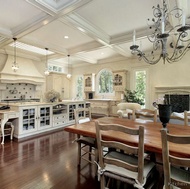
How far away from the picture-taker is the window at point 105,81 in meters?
7.56

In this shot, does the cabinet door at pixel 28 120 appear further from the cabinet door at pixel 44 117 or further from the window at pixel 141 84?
the window at pixel 141 84

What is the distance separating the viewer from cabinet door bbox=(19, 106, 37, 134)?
384cm

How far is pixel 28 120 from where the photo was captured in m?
3.99

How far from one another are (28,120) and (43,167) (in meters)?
1.93

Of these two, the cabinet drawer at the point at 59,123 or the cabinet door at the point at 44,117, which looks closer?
the cabinet door at the point at 44,117

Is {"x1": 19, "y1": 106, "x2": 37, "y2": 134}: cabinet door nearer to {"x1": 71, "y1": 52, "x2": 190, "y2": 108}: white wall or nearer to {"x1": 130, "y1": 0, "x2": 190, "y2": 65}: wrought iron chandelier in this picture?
{"x1": 130, "y1": 0, "x2": 190, "y2": 65}: wrought iron chandelier

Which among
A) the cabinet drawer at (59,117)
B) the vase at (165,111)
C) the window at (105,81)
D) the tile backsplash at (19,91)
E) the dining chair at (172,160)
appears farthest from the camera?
the window at (105,81)

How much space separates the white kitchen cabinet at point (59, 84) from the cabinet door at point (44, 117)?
9.80 ft

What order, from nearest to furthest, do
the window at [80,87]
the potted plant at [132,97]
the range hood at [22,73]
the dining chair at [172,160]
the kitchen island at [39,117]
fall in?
the dining chair at [172,160], the kitchen island at [39,117], the range hood at [22,73], the potted plant at [132,97], the window at [80,87]

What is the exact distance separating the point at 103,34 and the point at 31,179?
3.98m

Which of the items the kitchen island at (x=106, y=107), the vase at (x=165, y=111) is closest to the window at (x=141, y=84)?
the kitchen island at (x=106, y=107)

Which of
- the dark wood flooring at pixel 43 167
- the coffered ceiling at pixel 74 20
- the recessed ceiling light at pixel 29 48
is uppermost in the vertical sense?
the recessed ceiling light at pixel 29 48

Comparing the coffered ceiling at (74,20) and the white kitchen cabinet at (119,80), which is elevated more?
the coffered ceiling at (74,20)

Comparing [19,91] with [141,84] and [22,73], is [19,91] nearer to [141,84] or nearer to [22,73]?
[22,73]
